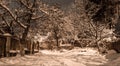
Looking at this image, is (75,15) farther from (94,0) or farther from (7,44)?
(7,44)

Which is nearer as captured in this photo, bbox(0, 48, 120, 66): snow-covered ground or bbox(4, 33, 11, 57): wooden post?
bbox(0, 48, 120, 66): snow-covered ground

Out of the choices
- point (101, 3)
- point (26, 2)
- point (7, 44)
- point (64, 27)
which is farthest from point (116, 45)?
point (7, 44)

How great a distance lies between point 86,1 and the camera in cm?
2972

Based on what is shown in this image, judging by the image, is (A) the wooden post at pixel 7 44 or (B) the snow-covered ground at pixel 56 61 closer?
(B) the snow-covered ground at pixel 56 61

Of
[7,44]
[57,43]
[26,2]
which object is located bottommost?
[57,43]

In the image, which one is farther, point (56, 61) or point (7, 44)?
point (7, 44)

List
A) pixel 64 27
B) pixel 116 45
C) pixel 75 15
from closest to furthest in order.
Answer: pixel 64 27
pixel 116 45
pixel 75 15

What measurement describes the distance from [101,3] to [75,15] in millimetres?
4065

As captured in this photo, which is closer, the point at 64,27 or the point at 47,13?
the point at 47,13

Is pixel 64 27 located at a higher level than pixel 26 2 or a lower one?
lower

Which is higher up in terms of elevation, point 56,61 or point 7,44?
point 7,44

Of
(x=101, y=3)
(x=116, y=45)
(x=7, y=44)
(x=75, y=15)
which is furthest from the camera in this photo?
(x=75, y=15)

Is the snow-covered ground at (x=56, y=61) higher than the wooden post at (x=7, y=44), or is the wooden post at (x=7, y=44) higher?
the wooden post at (x=7, y=44)

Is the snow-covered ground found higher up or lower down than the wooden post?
lower down
